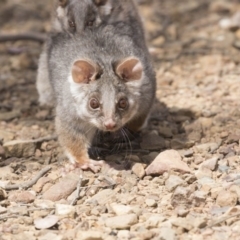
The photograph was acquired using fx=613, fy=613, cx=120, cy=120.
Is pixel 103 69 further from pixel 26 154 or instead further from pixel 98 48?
pixel 26 154

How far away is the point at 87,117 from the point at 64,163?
64cm

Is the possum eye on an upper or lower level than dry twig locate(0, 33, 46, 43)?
upper

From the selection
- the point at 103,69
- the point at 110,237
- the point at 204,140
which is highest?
the point at 103,69

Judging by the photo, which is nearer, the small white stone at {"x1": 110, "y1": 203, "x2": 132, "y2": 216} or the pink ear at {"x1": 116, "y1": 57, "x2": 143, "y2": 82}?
the small white stone at {"x1": 110, "y1": 203, "x2": 132, "y2": 216}

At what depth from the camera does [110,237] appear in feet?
16.3

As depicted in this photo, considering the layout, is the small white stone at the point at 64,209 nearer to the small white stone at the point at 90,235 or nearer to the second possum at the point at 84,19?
the small white stone at the point at 90,235

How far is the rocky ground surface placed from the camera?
16.9 ft

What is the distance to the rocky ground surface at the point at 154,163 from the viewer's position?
5.14 meters

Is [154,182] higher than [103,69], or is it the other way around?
[103,69]

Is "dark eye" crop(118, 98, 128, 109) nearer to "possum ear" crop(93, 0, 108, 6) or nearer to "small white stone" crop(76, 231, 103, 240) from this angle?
"small white stone" crop(76, 231, 103, 240)

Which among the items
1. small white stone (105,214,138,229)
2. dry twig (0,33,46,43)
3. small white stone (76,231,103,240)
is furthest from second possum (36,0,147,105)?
small white stone (76,231,103,240)

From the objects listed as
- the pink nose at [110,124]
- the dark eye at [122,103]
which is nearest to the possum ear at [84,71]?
the dark eye at [122,103]

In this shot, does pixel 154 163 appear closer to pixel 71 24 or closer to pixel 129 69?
pixel 129 69

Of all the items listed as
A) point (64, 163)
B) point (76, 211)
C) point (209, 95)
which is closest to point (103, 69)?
point (64, 163)
